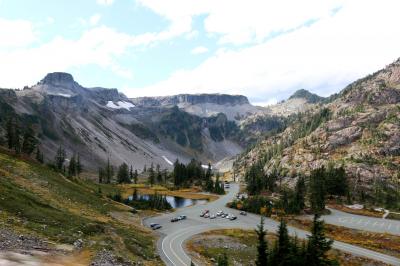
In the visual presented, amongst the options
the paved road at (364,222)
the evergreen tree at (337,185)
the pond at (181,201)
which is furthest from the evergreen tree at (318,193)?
the pond at (181,201)

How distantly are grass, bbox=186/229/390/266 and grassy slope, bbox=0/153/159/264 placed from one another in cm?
1063

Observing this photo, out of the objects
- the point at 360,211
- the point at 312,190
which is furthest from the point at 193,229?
the point at 360,211

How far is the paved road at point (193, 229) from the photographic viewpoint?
7594 cm

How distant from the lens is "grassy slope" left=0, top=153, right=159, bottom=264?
5716 centimetres

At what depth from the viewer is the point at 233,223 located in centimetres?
11900

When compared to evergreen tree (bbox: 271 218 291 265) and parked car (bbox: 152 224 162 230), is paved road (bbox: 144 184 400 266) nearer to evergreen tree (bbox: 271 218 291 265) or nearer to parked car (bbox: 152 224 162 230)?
parked car (bbox: 152 224 162 230)

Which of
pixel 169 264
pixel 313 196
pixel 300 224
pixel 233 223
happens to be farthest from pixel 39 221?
pixel 313 196

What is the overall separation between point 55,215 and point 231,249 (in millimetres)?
40208

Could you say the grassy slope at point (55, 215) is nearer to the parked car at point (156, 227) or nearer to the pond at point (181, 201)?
the parked car at point (156, 227)

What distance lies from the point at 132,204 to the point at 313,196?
69.2 m

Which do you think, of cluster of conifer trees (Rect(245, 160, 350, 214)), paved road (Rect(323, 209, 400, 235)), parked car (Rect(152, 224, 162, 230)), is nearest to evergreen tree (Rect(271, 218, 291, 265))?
parked car (Rect(152, 224, 162, 230))

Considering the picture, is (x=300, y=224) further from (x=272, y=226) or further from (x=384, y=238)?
(x=384, y=238)

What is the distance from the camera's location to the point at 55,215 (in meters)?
67.9

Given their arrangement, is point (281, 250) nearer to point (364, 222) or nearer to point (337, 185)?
point (364, 222)
